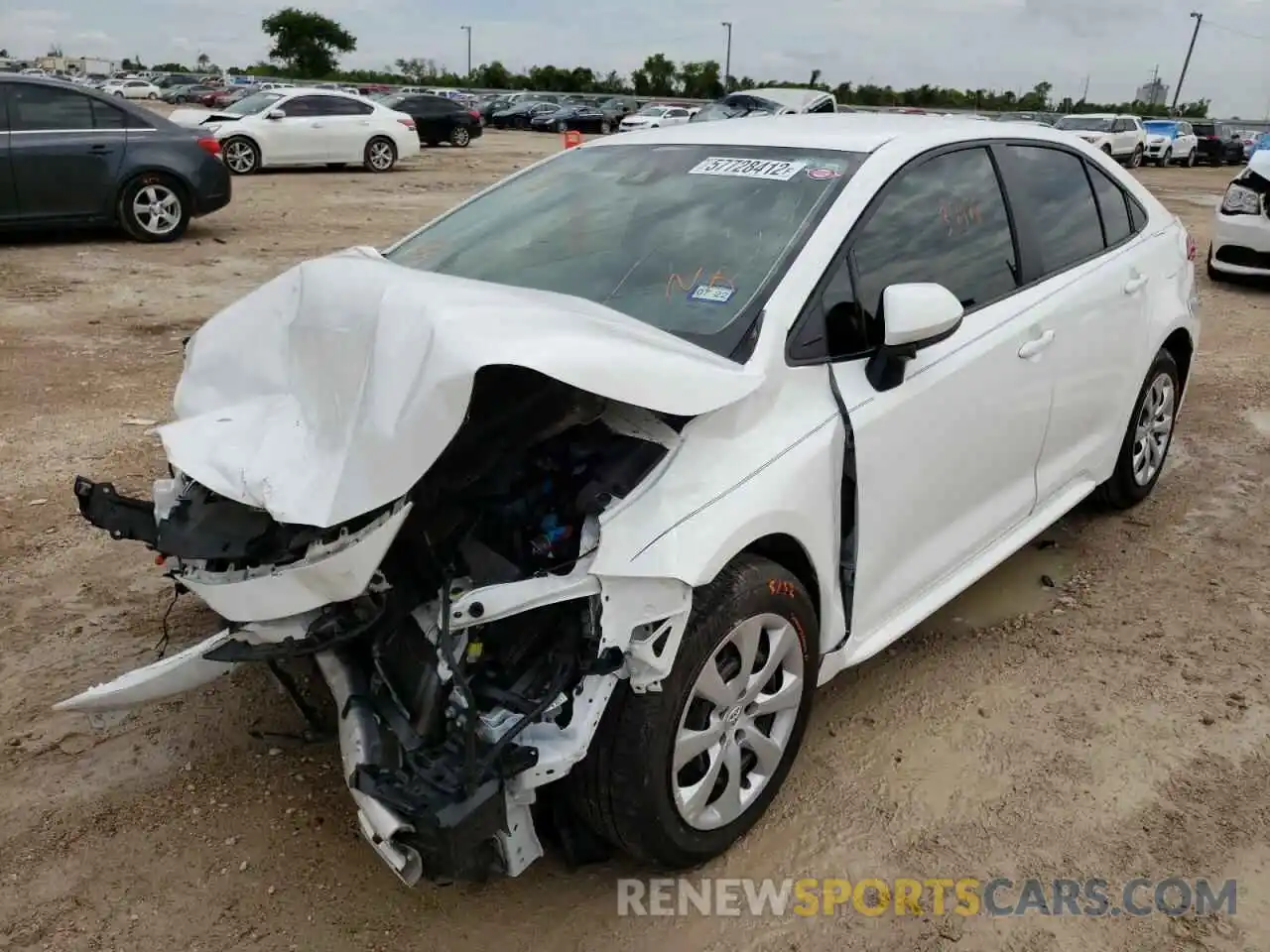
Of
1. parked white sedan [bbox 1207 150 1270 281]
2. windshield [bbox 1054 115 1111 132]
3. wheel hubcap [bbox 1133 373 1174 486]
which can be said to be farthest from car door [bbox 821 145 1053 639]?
windshield [bbox 1054 115 1111 132]

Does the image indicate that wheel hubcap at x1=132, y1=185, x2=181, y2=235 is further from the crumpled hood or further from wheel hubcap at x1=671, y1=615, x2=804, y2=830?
wheel hubcap at x1=671, y1=615, x2=804, y2=830

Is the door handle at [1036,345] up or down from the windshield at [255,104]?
down

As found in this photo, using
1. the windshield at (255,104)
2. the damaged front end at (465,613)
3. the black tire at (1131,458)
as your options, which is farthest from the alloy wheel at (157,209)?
the black tire at (1131,458)

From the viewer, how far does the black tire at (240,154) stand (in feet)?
57.5

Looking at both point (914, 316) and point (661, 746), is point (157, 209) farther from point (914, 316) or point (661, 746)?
point (661, 746)

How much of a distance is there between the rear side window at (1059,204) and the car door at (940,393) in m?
0.22

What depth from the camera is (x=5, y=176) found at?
31.2ft

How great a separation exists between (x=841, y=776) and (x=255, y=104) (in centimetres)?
1881

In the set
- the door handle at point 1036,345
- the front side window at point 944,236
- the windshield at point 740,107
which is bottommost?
the door handle at point 1036,345

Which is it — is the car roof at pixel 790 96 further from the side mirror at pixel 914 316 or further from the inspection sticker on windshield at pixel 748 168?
the side mirror at pixel 914 316

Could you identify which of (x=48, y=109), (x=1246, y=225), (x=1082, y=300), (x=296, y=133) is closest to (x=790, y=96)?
(x=296, y=133)

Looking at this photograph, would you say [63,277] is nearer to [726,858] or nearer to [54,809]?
[54,809]

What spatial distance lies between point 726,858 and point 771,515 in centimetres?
92

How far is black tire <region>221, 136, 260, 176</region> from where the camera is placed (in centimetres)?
1752
